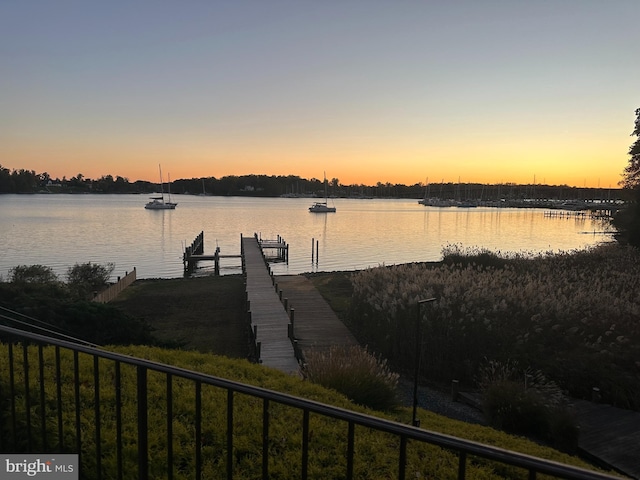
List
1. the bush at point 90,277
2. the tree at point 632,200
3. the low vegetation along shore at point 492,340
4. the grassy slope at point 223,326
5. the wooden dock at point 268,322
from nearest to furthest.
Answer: the grassy slope at point 223,326 → the low vegetation along shore at point 492,340 → the wooden dock at point 268,322 → the bush at point 90,277 → the tree at point 632,200

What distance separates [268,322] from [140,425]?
524 inches

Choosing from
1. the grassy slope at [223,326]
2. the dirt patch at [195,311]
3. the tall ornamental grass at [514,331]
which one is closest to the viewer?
the grassy slope at [223,326]

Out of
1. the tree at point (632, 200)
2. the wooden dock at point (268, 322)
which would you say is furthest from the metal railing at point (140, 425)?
the tree at point (632, 200)

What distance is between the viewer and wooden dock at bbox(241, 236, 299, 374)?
12.8 m

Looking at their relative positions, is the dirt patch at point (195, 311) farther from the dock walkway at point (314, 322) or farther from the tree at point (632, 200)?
the tree at point (632, 200)

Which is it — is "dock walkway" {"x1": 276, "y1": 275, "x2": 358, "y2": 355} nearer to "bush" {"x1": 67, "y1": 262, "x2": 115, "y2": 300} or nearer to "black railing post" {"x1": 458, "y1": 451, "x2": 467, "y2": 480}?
"bush" {"x1": 67, "y1": 262, "x2": 115, "y2": 300}

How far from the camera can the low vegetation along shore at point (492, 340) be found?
8523 mm

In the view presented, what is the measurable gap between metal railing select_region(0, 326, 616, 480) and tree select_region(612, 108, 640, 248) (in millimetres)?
31221

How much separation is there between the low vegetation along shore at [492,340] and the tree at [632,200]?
1421 centimetres

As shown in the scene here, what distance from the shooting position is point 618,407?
1020 centimetres

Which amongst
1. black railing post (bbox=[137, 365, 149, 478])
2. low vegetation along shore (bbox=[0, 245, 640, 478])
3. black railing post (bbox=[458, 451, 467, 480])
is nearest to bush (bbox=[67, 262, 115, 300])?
low vegetation along shore (bbox=[0, 245, 640, 478])

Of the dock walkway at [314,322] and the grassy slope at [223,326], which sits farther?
the dock walkway at [314,322]

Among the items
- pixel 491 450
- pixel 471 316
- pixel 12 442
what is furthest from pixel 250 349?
pixel 491 450

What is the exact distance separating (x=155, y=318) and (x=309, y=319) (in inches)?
281
